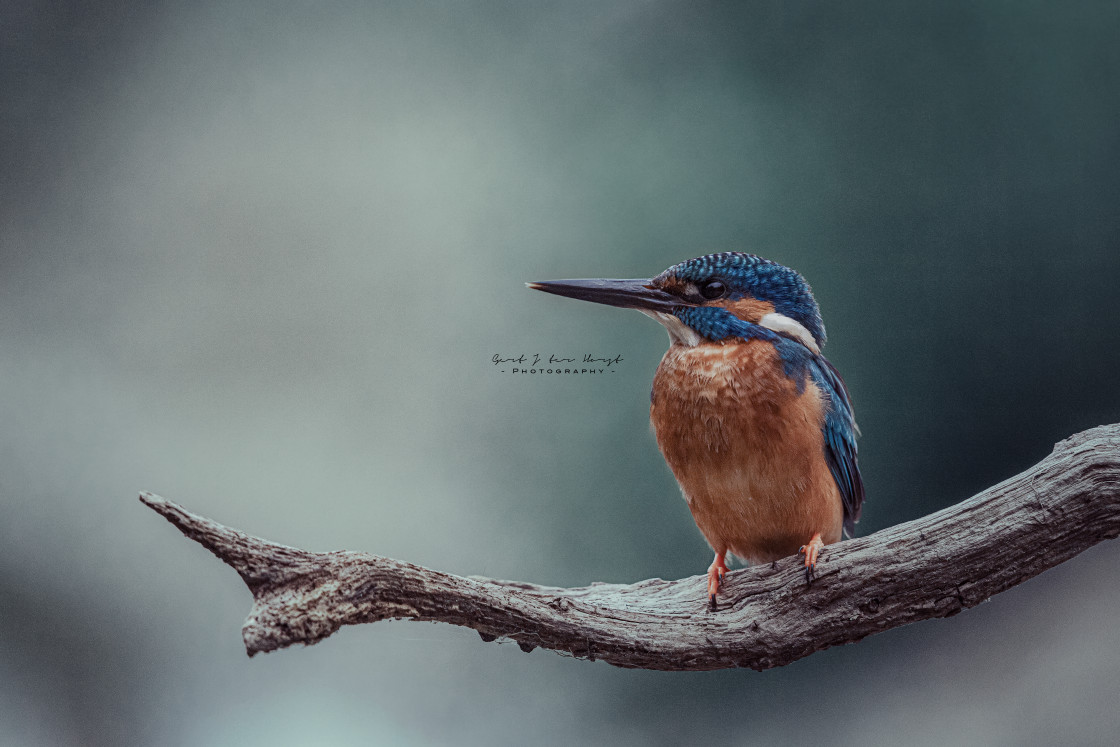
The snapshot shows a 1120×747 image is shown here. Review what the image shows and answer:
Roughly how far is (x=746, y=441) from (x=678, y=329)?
0.92 ft

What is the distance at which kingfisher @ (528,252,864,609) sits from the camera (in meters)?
1.69

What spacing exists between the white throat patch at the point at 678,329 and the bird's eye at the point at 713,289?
8 centimetres

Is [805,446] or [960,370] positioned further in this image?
[960,370]

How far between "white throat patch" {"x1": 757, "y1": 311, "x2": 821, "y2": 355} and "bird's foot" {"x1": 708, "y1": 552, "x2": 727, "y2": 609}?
0.48m

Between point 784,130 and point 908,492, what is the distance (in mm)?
978

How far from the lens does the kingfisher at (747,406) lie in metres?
1.69

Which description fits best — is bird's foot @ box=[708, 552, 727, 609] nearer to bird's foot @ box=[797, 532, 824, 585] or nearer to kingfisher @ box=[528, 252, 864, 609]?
kingfisher @ box=[528, 252, 864, 609]

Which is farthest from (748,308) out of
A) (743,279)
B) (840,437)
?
(840,437)

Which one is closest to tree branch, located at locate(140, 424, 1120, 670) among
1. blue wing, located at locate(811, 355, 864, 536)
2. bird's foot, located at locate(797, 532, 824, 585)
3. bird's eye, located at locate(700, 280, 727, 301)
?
bird's foot, located at locate(797, 532, 824, 585)

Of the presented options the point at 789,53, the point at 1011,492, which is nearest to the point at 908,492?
the point at 1011,492

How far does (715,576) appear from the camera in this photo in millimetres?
1773

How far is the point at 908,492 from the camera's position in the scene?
215 cm

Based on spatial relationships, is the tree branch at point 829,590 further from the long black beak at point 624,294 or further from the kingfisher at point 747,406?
the long black beak at point 624,294

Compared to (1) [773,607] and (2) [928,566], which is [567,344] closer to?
(1) [773,607]
